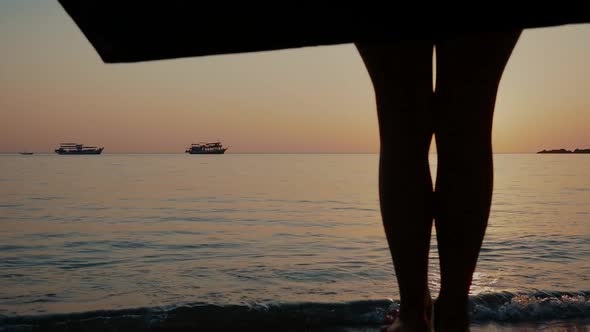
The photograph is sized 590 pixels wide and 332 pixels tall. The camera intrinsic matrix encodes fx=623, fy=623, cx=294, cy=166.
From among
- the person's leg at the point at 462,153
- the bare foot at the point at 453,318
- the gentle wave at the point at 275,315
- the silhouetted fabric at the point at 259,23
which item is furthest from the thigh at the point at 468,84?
the gentle wave at the point at 275,315

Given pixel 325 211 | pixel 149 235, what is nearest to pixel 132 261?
pixel 149 235

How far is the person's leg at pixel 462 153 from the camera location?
1.20m

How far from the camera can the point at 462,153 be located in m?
1.25

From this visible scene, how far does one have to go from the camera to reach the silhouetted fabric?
0.54 metres

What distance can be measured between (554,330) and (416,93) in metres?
1.44

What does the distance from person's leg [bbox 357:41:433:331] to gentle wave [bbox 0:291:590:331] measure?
47.2 inches

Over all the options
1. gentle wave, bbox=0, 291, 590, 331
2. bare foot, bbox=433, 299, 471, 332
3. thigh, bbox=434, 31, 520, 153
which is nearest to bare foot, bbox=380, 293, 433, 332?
bare foot, bbox=433, 299, 471, 332

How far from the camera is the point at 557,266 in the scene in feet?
12.9

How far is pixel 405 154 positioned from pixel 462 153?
115 millimetres

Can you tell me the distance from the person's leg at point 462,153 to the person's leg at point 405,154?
0.03 m

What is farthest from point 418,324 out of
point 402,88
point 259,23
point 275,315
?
point 275,315

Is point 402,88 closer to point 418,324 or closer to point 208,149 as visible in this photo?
point 418,324

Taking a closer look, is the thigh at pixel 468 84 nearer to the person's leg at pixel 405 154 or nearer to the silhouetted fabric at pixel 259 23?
the person's leg at pixel 405 154

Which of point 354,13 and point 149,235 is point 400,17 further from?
point 149,235
